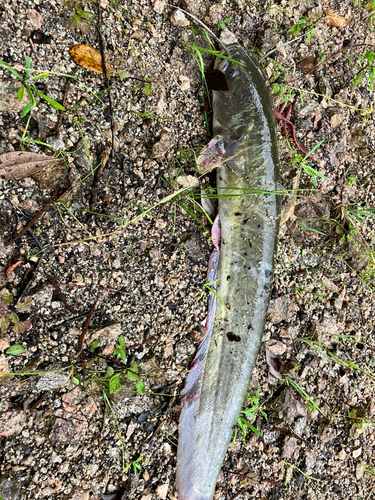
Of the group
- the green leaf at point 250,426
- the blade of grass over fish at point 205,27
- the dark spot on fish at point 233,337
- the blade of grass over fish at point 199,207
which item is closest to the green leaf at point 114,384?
the dark spot on fish at point 233,337

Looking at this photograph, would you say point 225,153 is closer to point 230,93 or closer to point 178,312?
point 230,93

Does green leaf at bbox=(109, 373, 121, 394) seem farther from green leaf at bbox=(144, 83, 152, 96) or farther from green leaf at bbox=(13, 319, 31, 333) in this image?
green leaf at bbox=(144, 83, 152, 96)

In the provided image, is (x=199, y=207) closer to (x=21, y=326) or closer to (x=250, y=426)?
(x=21, y=326)

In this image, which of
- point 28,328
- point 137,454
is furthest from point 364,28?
point 137,454

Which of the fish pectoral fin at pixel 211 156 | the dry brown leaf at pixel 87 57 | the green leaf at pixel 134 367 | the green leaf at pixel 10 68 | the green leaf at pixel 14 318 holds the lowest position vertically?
the green leaf at pixel 134 367

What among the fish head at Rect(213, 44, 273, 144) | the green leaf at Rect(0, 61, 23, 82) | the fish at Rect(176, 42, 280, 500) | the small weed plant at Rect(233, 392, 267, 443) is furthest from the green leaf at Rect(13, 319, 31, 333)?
the fish head at Rect(213, 44, 273, 144)

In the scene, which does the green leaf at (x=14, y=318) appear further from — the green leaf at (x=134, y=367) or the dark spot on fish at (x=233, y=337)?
the dark spot on fish at (x=233, y=337)
